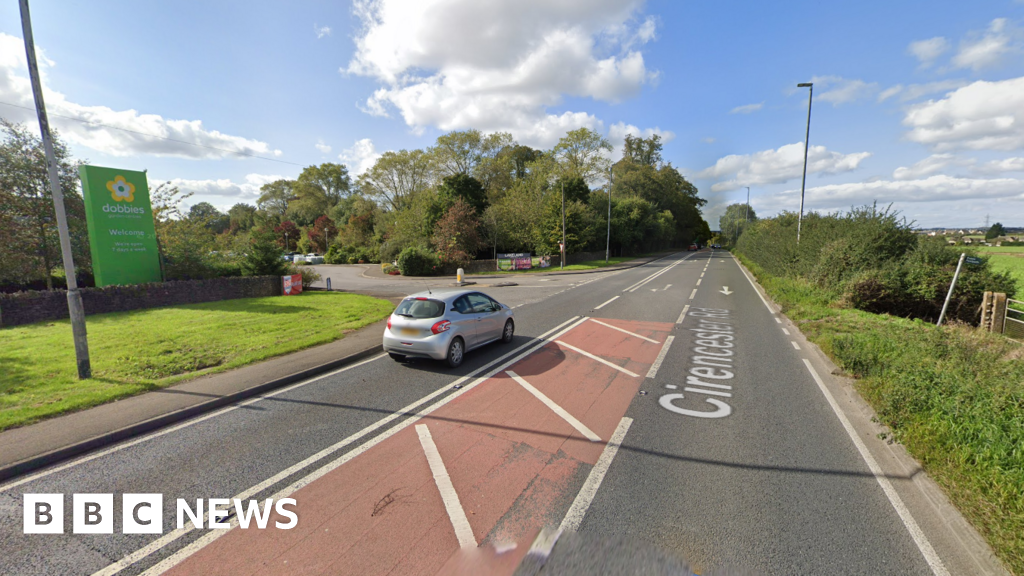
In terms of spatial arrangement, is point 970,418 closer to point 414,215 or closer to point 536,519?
point 536,519

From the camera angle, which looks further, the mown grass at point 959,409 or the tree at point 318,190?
the tree at point 318,190

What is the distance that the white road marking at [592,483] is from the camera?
3.43 m

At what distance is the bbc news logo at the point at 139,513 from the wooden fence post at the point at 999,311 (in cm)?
1730

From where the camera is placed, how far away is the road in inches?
121

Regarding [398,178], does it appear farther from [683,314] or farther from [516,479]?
[516,479]

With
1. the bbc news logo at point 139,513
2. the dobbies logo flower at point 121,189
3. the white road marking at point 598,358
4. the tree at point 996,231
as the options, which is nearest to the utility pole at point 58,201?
the bbc news logo at point 139,513

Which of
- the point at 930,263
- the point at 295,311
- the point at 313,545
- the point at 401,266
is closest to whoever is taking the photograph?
the point at 313,545

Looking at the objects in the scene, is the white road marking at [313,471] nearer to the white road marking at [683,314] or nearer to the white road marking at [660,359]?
the white road marking at [660,359]

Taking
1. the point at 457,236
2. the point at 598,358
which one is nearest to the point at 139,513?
the point at 598,358

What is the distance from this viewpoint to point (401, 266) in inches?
1330

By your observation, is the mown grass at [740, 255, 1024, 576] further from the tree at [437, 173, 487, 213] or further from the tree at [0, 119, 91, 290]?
the tree at [437, 173, 487, 213]

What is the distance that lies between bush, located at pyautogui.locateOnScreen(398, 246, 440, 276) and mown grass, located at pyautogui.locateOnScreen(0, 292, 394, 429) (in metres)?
18.4

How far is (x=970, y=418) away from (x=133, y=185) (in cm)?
2326

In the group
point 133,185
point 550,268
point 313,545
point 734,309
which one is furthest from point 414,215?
point 313,545
